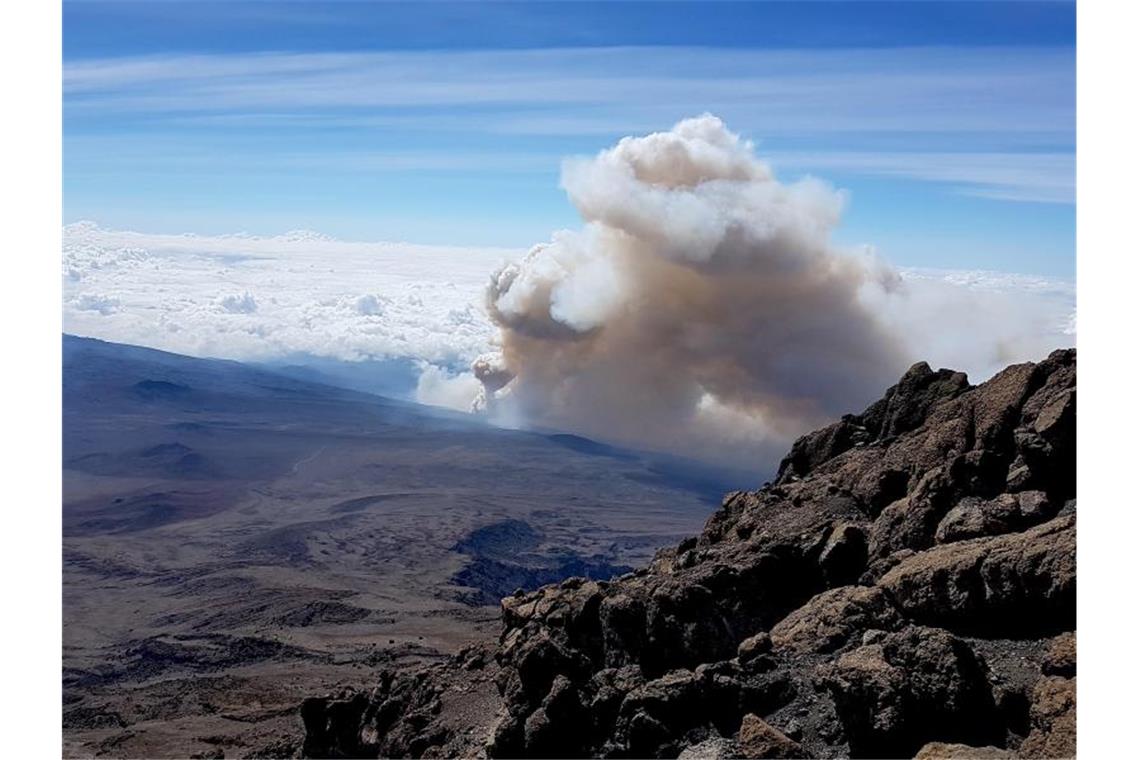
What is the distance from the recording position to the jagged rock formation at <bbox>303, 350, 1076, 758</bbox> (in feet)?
40.9

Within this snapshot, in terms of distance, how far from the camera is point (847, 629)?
15.2m

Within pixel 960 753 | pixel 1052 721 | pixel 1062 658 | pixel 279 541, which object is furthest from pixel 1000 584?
pixel 279 541

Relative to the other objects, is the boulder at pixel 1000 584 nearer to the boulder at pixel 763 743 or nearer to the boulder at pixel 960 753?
the boulder at pixel 960 753

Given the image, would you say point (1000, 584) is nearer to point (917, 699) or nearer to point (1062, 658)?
point (1062, 658)

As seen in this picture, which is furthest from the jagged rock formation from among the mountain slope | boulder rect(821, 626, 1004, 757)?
the mountain slope

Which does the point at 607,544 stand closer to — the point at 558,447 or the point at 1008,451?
the point at 558,447

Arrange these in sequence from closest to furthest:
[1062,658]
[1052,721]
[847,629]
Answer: [1052,721], [1062,658], [847,629]

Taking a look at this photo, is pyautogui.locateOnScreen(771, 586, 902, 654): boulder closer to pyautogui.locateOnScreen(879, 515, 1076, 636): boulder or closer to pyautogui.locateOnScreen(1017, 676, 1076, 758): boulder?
pyautogui.locateOnScreen(879, 515, 1076, 636): boulder

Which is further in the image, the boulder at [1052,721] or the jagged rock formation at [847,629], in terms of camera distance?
the jagged rock formation at [847,629]

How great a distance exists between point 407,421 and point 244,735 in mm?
158845

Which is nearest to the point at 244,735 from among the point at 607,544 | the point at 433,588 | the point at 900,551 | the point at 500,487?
the point at 900,551

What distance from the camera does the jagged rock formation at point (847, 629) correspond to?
1248 cm

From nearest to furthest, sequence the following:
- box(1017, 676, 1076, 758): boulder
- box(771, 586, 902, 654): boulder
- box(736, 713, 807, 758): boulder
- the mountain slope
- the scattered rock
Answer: box(1017, 676, 1076, 758): boulder, the scattered rock, box(736, 713, 807, 758): boulder, box(771, 586, 902, 654): boulder, the mountain slope

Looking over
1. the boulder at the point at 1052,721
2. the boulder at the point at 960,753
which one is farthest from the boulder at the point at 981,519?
the boulder at the point at 960,753
